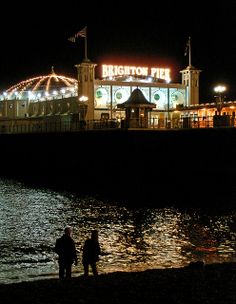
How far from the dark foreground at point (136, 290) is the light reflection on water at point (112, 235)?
16.8 feet

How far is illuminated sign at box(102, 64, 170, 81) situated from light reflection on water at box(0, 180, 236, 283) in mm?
47306

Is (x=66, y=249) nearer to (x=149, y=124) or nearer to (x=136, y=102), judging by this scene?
(x=149, y=124)

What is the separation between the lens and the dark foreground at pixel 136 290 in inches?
454

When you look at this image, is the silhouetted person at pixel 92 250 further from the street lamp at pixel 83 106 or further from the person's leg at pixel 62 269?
the street lamp at pixel 83 106

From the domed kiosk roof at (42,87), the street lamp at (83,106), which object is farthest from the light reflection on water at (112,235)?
the domed kiosk roof at (42,87)

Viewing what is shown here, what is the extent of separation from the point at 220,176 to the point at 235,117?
330 inches

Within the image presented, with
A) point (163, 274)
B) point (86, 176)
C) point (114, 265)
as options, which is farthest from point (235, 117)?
point (163, 274)

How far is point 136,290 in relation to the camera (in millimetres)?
12375

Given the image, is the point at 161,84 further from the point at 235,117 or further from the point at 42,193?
the point at 42,193

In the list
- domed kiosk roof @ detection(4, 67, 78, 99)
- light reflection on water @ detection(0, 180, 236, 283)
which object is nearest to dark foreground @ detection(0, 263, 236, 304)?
light reflection on water @ detection(0, 180, 236, 283)

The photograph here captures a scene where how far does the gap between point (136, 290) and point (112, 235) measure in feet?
43.0

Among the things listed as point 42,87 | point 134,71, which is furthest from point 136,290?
point 42,87

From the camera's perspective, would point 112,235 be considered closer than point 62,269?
No

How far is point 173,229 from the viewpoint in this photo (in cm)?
2675
